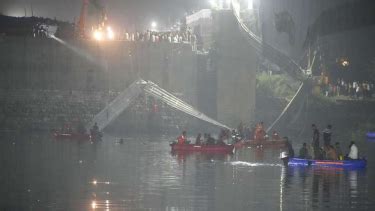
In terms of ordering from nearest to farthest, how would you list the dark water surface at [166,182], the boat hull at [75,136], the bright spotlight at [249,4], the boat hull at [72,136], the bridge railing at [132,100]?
the dark water surface at [166,182], the boat hull at [75,136], the boat hull at [72,136], the bridge railing at [132,100], the bright spotlight at [249,4]

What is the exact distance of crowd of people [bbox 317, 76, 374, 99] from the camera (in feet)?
254

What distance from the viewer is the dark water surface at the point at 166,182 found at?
35.1 m

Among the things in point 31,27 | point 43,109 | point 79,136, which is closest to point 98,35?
point 31,27

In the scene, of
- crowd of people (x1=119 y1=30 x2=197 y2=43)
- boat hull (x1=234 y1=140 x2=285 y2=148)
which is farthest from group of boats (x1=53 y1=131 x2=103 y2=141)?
crowd of people (x1=119 y1=30 x2=197 y2=43)

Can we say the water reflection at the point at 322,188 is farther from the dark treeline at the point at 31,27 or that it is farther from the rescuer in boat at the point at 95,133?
the dark treeline at the point at 31,27

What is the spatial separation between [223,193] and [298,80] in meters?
38.5

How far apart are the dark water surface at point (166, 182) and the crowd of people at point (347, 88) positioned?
19.8 meters

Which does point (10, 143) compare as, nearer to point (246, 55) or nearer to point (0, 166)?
point (0, 166)

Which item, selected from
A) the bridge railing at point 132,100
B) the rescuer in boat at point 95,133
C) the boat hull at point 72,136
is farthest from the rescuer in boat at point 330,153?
the bridge railing at point 132,100

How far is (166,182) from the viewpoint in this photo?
136 feet

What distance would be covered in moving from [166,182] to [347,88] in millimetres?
41428

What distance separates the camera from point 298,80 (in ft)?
247

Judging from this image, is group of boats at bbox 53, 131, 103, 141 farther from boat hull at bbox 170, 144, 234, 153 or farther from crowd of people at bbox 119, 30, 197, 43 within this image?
crowd of people at bbox 119, 30, 197, 43

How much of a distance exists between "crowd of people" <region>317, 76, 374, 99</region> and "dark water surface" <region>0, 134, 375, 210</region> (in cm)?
1978
